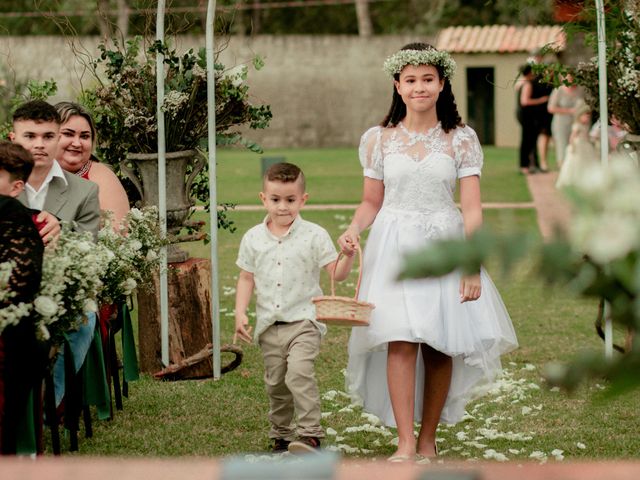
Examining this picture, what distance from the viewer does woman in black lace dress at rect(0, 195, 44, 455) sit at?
4.30 m

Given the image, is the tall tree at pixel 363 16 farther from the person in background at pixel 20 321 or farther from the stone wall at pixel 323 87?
the person in background at pixel 20 321

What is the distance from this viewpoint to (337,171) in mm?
22641

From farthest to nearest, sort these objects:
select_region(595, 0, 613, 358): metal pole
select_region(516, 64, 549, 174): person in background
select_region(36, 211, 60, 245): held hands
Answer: select_region(516, 64, 549, 174): person in background < select_region(595, 0, 613, 358): metal pole < select_region(36, 211, 60, 245): held hands

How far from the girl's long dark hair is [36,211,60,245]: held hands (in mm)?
1568

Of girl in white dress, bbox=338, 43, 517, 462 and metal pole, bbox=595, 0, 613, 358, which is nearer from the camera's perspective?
girl in white dress, bbox=338, 43, 517, 462

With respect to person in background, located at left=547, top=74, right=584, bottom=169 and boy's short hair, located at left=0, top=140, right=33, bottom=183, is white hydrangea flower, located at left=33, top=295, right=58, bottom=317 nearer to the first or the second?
boy's short hair, located at left=0, top=140, right=33, bottom=183

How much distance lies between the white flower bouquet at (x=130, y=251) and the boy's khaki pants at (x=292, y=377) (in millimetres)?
761

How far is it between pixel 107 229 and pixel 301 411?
1298 millimetres

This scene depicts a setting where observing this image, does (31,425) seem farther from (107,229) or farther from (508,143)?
(508,143)

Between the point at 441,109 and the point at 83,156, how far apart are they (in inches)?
76.4

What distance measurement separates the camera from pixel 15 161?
461 centimetres

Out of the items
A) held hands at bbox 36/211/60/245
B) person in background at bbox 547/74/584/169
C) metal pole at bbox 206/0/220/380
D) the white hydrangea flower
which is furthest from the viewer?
person in background at bbox 547/74/584/169

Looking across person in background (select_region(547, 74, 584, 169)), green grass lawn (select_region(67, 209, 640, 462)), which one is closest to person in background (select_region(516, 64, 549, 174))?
person in background (select_region(547, 74, 584, 169))

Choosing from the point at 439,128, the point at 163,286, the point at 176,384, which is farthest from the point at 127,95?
the point at 439,128
